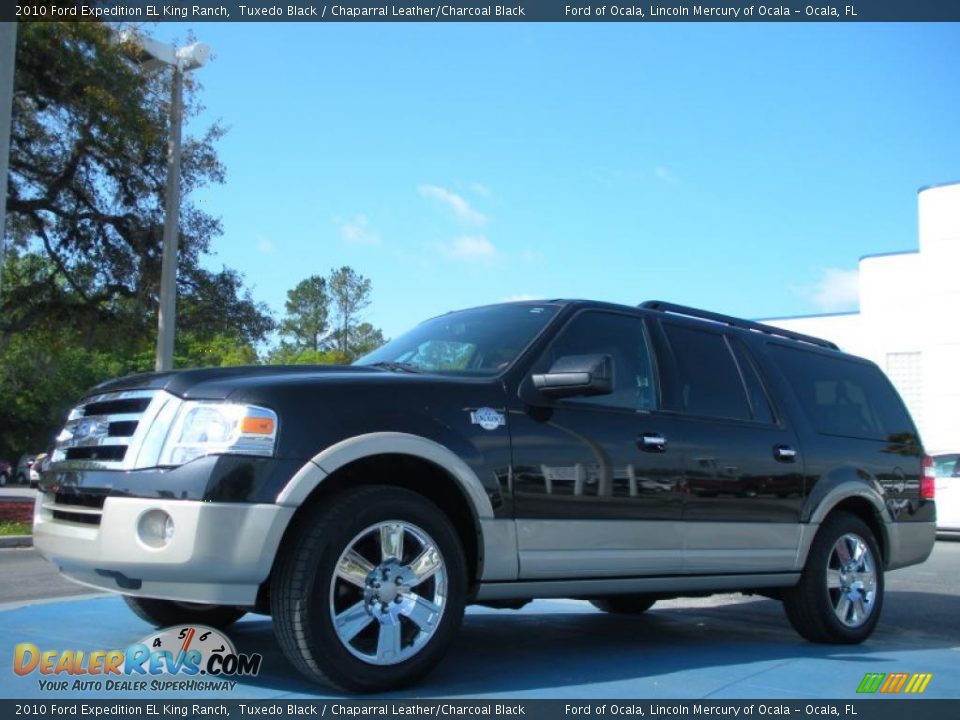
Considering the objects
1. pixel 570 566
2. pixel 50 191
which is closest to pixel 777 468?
pixel 570 566

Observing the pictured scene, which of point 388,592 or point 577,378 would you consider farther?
point 577,378

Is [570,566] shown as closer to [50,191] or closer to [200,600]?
[200,600]

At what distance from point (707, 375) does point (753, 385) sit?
A: 0.45 m

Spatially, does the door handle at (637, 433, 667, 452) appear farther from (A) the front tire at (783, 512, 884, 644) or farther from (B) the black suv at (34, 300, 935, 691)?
(A) the front tire at (783, 512, 884, 644)

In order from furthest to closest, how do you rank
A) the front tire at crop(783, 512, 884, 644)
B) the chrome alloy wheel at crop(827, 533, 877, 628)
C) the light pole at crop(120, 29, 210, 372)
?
1. the light pole at crop(120, 29, 210, 372)
2. the chrome alloy wheel at crop(827, 533, 877, 628)
3. the front tire at crop(783, 512, 884, 644)

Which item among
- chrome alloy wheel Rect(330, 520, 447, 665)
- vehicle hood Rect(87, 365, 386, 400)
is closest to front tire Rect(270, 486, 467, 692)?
chrome alloy wheel Rect(330, 520, 447, 665)

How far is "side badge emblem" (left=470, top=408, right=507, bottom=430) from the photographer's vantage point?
15.5 ft

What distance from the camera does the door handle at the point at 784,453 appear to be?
619 centimetres

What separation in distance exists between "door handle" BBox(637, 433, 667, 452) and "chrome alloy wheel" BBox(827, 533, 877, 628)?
167 cm

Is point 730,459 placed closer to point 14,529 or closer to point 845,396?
point 845,396

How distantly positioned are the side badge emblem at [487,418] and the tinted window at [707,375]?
1.43 m

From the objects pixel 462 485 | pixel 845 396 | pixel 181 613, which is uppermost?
pixel 845 396

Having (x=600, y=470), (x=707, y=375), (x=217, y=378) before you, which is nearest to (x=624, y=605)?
(x=707, y=375)

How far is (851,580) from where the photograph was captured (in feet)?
21.6
